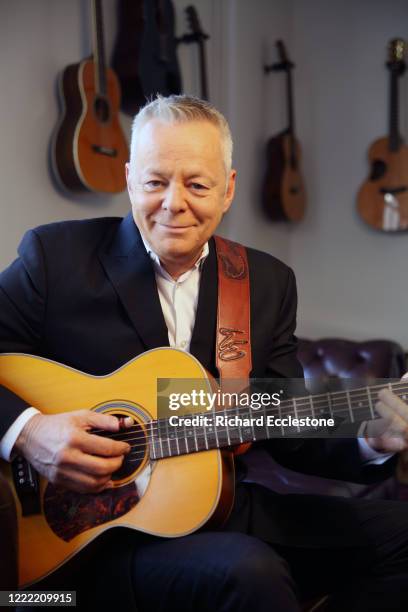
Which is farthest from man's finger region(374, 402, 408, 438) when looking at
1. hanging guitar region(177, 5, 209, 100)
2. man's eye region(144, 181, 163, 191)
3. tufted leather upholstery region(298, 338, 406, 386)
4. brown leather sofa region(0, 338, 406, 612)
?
hanging guitar region(177, 5, 209, 100)

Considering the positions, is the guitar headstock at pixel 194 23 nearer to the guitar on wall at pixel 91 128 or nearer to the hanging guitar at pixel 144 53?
the hanging guitar at pixel 144 53

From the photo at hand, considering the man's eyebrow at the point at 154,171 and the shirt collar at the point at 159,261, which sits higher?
the man's eyebrow at the point at 154,171

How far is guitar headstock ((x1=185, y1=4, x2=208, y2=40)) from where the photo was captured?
3.20m

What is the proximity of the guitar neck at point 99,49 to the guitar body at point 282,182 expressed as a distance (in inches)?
55.7

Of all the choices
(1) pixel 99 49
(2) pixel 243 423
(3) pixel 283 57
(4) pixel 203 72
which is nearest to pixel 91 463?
(2) pixel 243 423

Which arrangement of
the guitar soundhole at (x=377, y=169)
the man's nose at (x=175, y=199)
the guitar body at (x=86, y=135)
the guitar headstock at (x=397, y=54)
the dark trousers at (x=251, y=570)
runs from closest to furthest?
the dark trousers at (x=251, y=570) < the man's nose at (x=175, y=199) < the guitar body at (x=86, y=135) < the guitar headstock at (x=397, y=54) < the guitar soundhole at (x=377, y=169)

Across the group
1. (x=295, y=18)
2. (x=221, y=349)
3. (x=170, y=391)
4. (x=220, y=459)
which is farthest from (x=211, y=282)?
(x=295, y=18)

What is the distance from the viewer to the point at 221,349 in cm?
153

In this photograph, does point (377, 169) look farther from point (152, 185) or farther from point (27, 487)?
point (27, 487)

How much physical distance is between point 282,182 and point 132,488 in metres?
2.69

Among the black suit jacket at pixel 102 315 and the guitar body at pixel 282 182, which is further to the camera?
the guitar body at pixel 282 182

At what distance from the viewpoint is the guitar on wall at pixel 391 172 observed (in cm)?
345

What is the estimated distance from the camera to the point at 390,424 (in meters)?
1.23

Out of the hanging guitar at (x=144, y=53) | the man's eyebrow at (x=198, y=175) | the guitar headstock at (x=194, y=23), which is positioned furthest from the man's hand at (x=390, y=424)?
the guitar headstock at (x=194, y=23)
